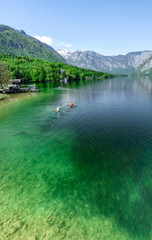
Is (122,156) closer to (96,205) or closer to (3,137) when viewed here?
(96,205)

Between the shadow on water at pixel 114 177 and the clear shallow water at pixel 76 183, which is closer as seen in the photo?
the clear shallow water at pixel 76 183

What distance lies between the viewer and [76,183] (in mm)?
17719

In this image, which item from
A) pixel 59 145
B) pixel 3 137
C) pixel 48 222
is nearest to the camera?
pixel 48 222

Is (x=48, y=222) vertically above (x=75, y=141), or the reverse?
(x=75, y=141)

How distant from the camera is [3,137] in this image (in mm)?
31188

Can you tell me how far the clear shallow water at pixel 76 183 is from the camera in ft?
41.1

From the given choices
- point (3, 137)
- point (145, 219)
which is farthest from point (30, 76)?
point (145, 219)

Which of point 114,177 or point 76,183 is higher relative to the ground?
point 114,177

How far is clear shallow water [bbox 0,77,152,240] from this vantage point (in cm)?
1253

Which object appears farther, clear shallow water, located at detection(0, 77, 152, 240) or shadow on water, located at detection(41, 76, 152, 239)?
shadow on water, located at detection(41, 76, 152, 239)

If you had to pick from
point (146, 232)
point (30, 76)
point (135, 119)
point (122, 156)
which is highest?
point (30, 76)

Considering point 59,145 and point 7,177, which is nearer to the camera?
point 7,177

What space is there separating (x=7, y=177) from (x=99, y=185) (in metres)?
14.0

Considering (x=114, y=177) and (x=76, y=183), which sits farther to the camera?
(x=114, y=177)
